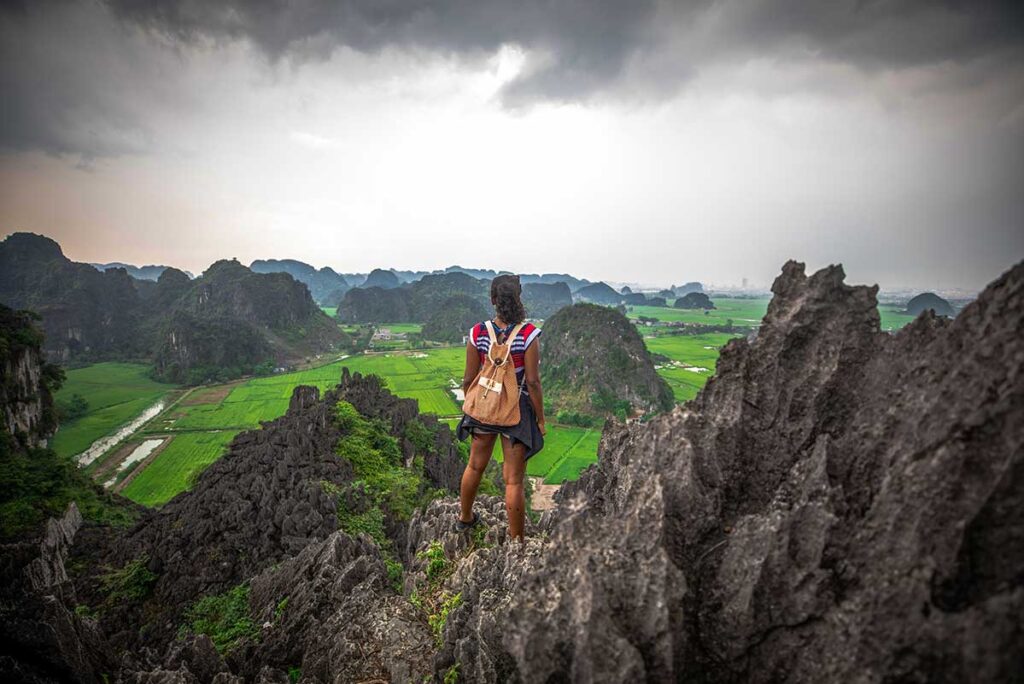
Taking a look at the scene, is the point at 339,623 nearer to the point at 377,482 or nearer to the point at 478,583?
the point at 478,583

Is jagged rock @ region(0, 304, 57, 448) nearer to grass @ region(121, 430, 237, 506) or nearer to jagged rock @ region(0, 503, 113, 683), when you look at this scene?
grass @ region(121, 430, 237, 506)

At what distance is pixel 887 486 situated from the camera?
2.99m

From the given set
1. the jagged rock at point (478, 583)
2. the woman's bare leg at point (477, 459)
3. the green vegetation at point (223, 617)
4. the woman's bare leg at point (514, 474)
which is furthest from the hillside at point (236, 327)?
the woman's bare leg at point (514, 474)

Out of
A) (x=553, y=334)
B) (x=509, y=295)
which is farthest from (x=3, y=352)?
(x=553, y=334)

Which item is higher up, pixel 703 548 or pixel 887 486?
pixel 887 486

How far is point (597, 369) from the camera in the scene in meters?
71.9

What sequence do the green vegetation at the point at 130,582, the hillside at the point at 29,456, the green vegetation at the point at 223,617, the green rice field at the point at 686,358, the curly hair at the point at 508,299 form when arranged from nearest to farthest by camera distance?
the curly hair at the point at 508,299
the green vegetation at the point at 223,617
the green vegetation at the point at 130,582
the hillside at the point at 29,456
the green rice field at the point at 686,358

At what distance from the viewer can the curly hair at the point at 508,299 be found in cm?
517

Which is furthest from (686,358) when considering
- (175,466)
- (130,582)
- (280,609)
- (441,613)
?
(441,613)

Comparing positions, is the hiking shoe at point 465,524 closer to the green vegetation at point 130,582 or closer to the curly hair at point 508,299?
the curly hair at point 508,299

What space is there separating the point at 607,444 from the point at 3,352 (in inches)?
1708

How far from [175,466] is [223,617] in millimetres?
41089

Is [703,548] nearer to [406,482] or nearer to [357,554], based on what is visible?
[357,554]

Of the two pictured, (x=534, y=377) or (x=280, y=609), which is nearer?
(x=534, y=377)
